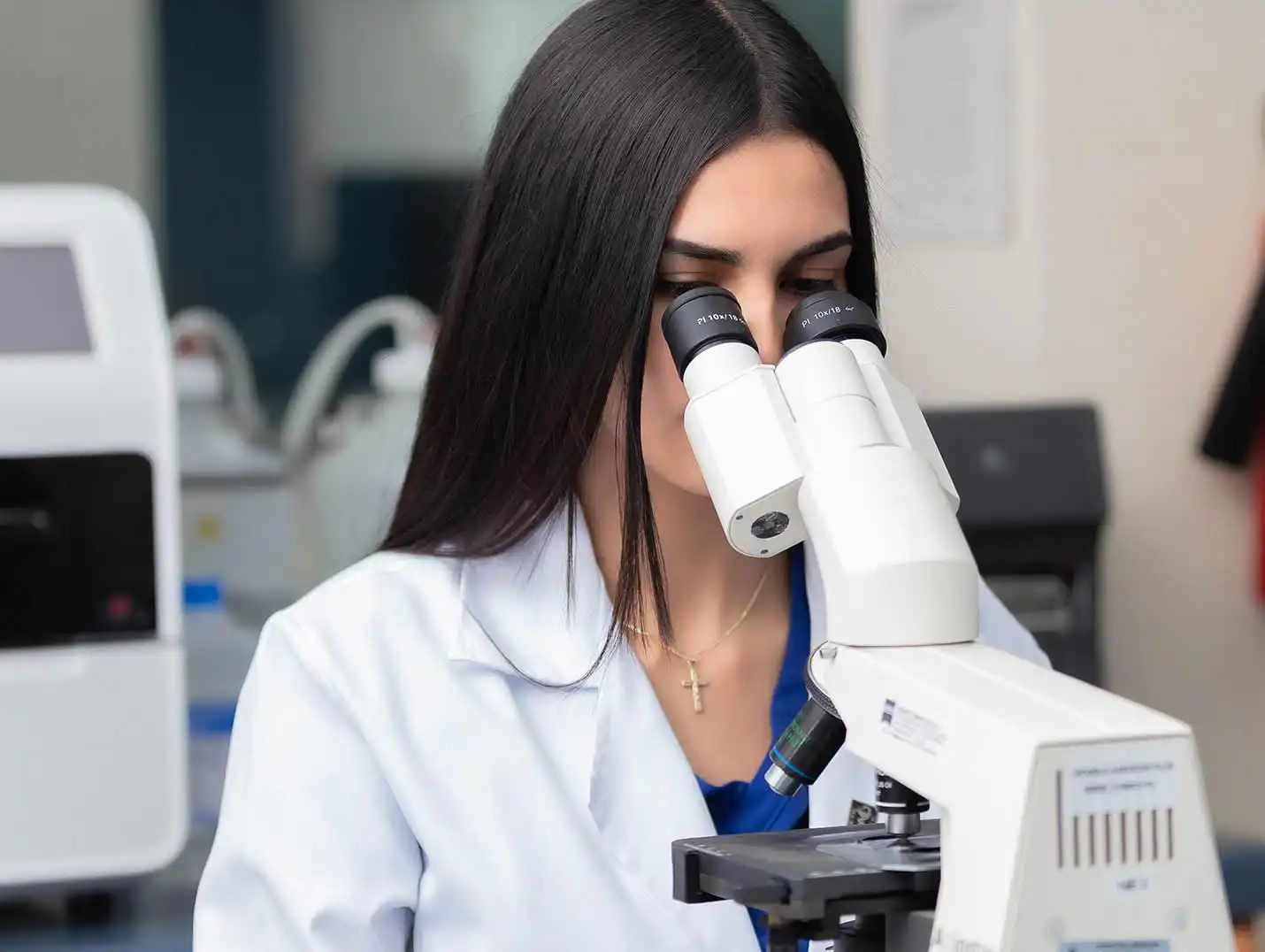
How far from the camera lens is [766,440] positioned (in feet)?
2.85

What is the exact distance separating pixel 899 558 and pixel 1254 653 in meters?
2.01

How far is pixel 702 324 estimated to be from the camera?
0.97m

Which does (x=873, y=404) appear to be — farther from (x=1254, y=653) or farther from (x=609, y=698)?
(x=1254, y=653)

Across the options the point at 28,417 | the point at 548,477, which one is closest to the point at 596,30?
the point at 548,477

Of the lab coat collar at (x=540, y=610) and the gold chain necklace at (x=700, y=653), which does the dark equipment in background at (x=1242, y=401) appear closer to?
the gold chain necklace at (x=700, y=653)

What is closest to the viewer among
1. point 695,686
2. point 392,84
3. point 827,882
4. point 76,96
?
point 827,882

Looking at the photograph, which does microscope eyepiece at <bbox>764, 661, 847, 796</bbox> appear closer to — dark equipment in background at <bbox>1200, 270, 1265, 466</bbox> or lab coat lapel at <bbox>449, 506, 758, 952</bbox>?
lab coat lapel at <bbox>449, 506, 758, 952</bbox>

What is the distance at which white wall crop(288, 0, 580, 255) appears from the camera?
268cm

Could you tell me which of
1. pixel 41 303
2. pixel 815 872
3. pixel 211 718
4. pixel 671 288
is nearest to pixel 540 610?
pixel 671 288

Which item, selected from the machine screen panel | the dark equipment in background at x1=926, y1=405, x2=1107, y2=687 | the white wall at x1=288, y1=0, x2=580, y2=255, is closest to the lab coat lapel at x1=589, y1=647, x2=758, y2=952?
the machine screen panel

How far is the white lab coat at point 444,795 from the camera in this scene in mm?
1145

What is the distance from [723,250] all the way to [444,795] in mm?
426

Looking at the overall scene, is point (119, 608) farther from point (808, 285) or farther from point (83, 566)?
point (808, 285)

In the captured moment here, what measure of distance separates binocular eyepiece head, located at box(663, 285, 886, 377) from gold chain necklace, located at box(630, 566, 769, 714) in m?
0.38
